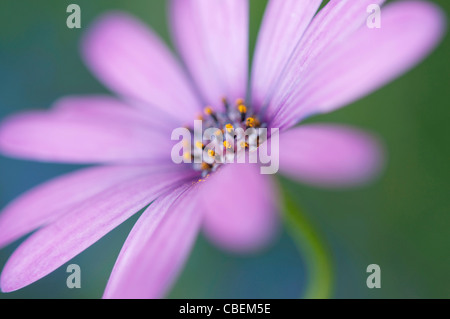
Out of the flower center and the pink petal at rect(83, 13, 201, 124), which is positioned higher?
the pink petal at rect(83, 13, 201, 124)

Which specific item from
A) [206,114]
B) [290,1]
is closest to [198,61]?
[206,114]

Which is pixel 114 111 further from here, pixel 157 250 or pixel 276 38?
pixel 157 250

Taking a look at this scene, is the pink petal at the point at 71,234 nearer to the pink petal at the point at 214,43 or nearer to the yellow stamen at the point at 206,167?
the yellow stamen at the point at 206,167

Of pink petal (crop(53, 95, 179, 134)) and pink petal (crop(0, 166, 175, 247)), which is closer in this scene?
pink petal (crop(0, 166, 175, 247))

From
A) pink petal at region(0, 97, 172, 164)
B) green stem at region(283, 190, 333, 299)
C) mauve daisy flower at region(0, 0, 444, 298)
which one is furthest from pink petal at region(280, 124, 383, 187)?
pink petal at region(0, 97, 172, 164)

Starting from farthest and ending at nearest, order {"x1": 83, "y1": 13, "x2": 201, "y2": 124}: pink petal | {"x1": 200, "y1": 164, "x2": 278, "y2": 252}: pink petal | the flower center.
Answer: {"x1": 83, "y1": 13, "x2": 201, "y2": 124}: pink petal
the flower center
{"x1": 200, "y1": 164, "x2": 278, "y2": 252}: pink petal

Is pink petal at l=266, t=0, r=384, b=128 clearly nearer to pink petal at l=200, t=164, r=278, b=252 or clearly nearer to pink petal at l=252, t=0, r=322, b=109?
pink petal at l=252, t=0, r=322, b=109

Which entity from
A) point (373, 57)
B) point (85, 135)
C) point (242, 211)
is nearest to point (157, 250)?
point (242, 211)

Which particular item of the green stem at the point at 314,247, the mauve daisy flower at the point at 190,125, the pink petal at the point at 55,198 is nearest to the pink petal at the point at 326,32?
the mauve daisy flower at the point at 190,125
